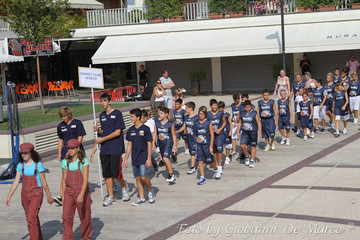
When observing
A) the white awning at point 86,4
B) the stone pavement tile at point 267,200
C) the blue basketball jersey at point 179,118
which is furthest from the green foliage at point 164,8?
the stone pavement tile at point 267,200

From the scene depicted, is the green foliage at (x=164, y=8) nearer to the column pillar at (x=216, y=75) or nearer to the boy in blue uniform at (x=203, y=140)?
the column pillar at (x=216, y=75)

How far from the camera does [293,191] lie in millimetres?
10820

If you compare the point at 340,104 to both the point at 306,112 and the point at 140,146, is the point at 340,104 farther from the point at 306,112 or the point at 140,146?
the point at 140,146

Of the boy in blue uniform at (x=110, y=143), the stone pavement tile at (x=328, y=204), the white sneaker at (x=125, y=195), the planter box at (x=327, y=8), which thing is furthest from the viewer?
the planter box at (x=327, y=8)

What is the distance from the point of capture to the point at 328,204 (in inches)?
386

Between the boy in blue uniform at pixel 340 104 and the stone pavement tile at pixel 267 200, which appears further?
the boy in blue uniform at pixel 340 104

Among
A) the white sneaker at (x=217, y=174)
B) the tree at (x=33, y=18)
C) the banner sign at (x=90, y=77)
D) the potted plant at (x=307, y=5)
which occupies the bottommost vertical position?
the white sneaker at (x=217, y=174)

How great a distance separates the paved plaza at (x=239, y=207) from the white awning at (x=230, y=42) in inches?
521

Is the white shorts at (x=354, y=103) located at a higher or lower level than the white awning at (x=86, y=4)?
lower

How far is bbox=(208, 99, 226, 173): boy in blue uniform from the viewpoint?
40.8 ft

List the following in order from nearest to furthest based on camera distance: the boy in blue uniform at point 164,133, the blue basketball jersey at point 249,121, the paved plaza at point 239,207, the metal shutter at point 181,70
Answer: the paved plaza at point 239,207 → the boy in blue uniform at point 164,133 → the blue basketball jersey at point 249,121 → the metal shutter at point 181,70

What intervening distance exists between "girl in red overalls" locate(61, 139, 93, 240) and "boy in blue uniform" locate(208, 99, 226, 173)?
4479mm

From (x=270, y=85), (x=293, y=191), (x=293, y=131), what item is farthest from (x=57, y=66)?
Result: (x=293, y=191)

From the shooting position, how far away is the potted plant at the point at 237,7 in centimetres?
2932
